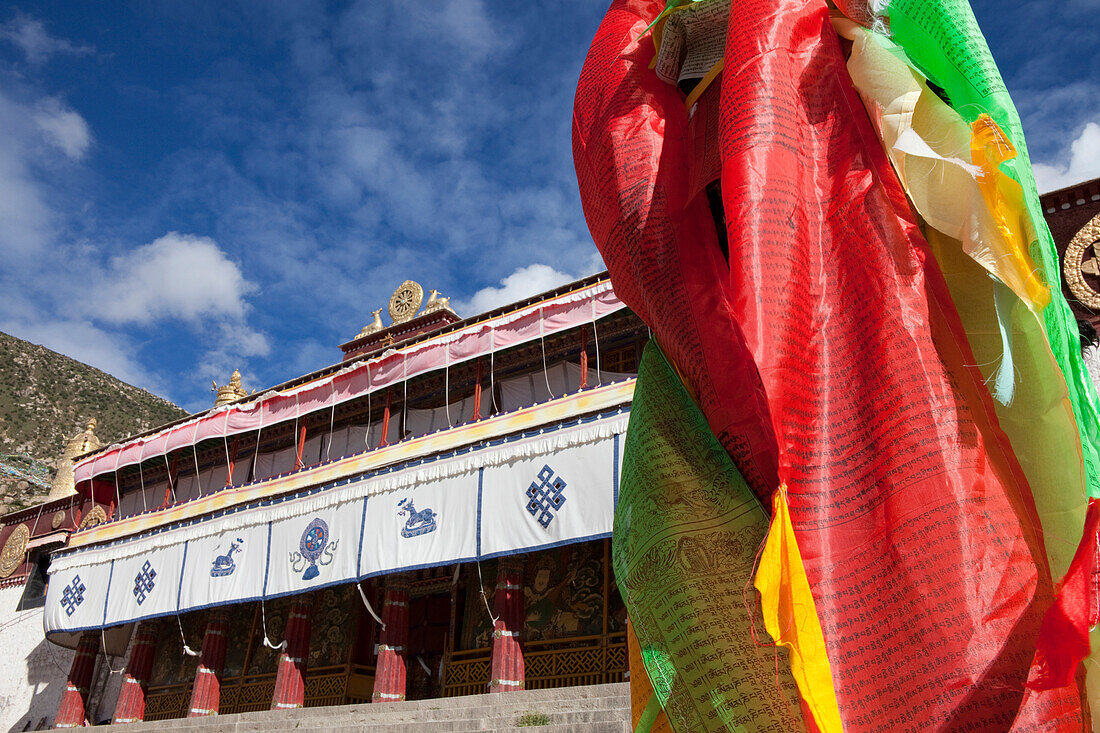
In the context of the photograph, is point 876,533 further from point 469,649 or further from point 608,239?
point 469,649

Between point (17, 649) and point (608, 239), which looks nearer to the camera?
point (608, 239)

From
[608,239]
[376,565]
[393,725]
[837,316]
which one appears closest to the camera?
[837,316]

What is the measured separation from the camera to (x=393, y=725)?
8445 mm

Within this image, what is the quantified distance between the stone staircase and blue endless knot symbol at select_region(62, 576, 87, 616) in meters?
6.64

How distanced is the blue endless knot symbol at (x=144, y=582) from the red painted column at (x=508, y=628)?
26.0 feet

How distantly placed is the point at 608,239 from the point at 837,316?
0.72m

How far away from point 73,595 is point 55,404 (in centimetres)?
3803

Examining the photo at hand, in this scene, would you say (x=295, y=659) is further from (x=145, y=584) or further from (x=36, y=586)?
(x=36, y=586)

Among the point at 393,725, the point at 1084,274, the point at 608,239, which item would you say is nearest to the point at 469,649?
the point at 393,725

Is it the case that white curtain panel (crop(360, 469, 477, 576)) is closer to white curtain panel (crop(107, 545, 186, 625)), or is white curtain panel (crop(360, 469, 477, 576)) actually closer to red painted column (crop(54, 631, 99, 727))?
white curtain panel (crop(107, 545, 186, 625))

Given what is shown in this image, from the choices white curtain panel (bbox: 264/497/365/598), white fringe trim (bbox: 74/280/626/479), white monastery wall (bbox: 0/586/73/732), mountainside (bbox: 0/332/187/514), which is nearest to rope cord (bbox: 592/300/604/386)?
white fringe trim (bbox: 74/280/626/479)

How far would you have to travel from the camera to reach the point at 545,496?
10.2 metres

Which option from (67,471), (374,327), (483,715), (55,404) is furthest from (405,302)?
(55,404)

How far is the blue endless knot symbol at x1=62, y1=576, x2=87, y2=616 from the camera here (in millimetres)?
15734
